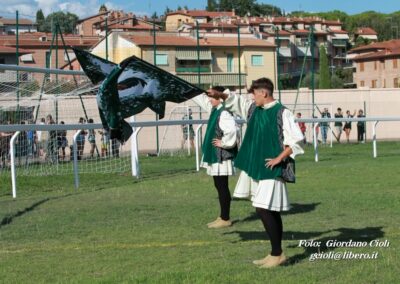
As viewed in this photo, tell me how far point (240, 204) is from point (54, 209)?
3.18 m

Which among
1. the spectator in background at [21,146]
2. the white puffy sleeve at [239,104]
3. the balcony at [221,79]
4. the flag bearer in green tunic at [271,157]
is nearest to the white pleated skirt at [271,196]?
the flag bearer in green tunic at [271,157]

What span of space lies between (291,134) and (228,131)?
3002 mm

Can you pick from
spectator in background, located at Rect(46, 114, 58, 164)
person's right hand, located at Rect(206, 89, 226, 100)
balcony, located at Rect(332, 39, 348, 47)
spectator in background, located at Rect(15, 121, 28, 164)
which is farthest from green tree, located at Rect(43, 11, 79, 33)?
balcony, located at Rect(332, 39, 348, 47)

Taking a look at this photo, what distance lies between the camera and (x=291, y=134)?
795 cm

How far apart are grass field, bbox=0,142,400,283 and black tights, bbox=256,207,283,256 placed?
0.22 meters

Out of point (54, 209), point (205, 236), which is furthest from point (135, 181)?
point (205, 236)

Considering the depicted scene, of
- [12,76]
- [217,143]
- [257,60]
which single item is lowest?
[217,143]

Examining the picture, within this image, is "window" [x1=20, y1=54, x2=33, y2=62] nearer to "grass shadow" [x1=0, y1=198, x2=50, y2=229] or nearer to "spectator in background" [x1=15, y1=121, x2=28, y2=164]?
"spectator in background" [x1=15, y1=121, x2=28, y2=164]

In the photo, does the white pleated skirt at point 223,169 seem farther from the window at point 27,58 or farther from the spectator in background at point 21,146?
the window at point 27,58

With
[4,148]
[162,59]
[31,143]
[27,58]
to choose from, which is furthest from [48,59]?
[162,59]

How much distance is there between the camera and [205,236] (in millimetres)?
9789

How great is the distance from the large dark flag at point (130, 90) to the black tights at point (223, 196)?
216cm

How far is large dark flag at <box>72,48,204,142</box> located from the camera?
8812 mm

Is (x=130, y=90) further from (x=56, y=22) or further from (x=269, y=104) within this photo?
(x=56, y=22)
